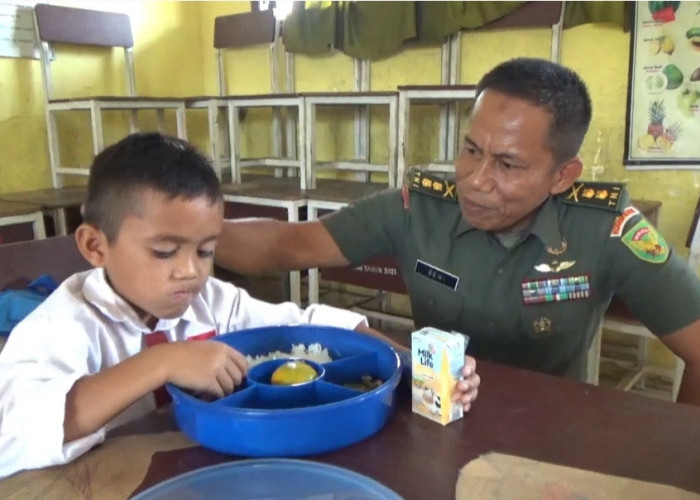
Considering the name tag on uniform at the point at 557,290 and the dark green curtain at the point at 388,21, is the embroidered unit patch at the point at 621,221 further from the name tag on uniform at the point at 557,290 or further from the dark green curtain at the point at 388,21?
the dark green curtain at the point at 388,21

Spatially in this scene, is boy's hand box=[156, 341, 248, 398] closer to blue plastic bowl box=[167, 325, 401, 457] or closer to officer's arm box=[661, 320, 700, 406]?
blue plastic bowl box=[167, 325, 401, 457]

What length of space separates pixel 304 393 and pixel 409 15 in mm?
2543

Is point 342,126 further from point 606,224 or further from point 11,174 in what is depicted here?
point 606,224

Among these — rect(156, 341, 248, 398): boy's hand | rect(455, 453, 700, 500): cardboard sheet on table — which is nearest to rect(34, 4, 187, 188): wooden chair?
rect(156, 341, 248, 398): boy's hand

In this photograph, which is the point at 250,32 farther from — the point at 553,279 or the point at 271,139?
the point at 553,279

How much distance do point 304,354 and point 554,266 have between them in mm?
592

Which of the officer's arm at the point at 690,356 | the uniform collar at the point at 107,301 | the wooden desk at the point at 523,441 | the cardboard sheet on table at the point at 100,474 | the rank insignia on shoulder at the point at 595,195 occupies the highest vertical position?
the rank insignia on shoulder at the point at 595,195

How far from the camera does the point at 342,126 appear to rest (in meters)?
3.53

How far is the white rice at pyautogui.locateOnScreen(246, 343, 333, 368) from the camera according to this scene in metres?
0.90

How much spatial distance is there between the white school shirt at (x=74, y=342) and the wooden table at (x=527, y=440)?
0.10m

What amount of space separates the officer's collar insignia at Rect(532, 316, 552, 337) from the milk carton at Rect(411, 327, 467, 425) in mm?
512

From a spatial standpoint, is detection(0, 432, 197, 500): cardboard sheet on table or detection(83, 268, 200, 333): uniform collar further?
detection(83, 268, 200, 333): uniform collar

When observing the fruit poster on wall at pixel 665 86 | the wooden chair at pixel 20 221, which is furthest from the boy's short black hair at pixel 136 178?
the fruit poster on wall at pixel 665 86

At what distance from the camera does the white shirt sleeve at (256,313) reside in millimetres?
1082
